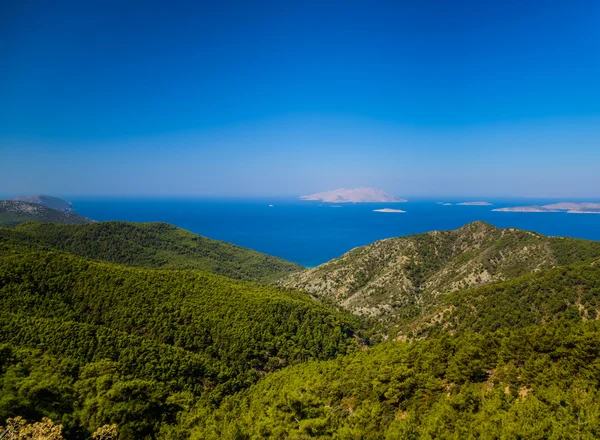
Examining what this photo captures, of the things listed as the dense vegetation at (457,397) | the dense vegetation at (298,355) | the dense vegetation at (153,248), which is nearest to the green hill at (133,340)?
the dense vegetation at (298,355)

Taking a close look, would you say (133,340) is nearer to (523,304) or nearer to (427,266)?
(523,304)

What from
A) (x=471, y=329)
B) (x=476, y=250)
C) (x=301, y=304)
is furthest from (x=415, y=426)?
(x=476, y=250)

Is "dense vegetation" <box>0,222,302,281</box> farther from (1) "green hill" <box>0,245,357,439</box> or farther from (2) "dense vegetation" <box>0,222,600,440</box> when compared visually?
(1) "green hill" <box>0,245,357,439</box>

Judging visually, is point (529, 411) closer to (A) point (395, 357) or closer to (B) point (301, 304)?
(A) point (395, 357)

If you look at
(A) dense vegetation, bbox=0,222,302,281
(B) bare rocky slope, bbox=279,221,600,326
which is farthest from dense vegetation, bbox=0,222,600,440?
(A) dense vegetation, bbox=0,222,302,281

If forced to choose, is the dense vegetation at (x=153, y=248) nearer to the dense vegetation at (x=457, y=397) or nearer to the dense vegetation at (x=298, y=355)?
the dense vegetation at (x=298, y=355)

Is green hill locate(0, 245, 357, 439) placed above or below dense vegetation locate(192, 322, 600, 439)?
below
